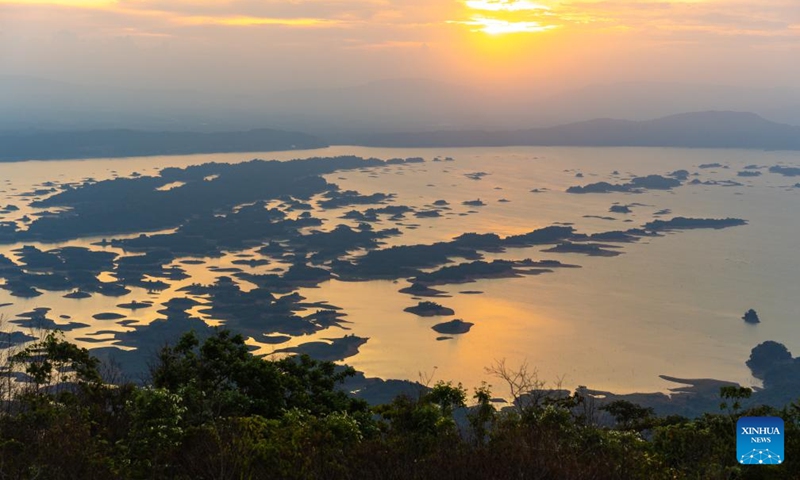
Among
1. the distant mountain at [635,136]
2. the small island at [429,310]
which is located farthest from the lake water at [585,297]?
the distant mountain at [635,136]

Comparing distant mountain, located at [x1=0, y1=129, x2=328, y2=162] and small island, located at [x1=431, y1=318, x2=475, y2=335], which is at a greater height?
distant mountain, located at [x1=0, y1=129, x2=328, y2=162]

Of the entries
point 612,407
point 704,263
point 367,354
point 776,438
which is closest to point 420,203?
point 704,263

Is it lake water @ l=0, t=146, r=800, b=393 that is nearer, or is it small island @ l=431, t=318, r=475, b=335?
lake water @ l=0, t=146, r=800, b=393

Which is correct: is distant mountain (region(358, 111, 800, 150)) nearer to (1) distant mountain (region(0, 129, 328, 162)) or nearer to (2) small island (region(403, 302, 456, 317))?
(1) distant mountain (region(0, 129, 328, 162))

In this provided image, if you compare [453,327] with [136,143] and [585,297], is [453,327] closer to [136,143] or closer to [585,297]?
[585,297]

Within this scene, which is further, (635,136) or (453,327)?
(635,136)

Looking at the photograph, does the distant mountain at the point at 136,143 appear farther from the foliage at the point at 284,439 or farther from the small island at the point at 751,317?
the foliage at the point at 284,439

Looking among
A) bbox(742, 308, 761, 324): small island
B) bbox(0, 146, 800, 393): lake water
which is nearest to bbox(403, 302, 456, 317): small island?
bbox(0, 146, 800, 393): lake water

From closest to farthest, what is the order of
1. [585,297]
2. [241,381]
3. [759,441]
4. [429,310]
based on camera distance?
[759,441] → [241,381] → [429,310] → [585,297]

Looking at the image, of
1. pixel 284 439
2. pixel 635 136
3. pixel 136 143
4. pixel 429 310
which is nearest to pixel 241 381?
pixel 284 439
